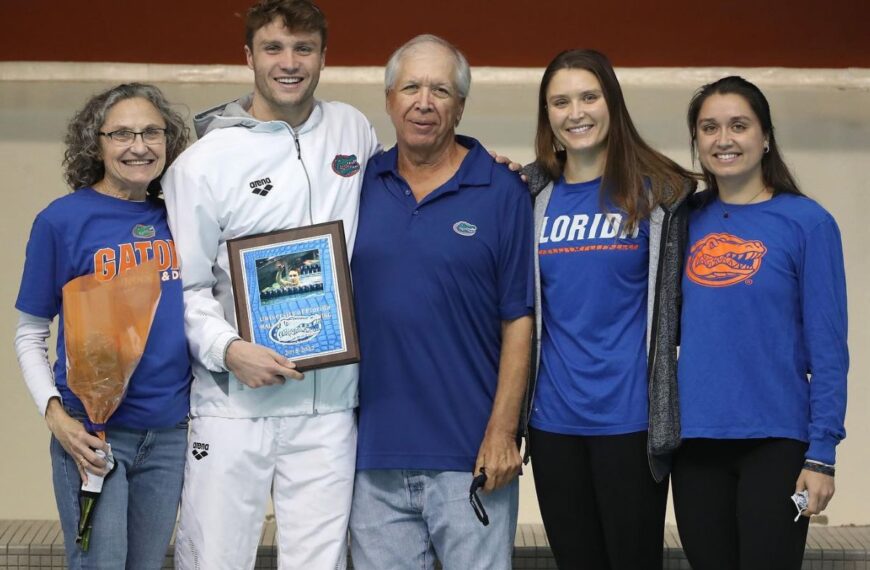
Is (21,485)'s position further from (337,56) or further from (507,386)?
(507,386)

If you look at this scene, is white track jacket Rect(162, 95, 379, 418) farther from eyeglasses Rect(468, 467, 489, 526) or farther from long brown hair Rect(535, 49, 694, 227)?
long brown hair Rect(535, 49, 694, 227)

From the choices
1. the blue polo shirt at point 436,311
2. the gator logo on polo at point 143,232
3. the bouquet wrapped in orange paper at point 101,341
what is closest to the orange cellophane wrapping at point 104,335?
the bouquet wrapped in orange paper at point 101,341

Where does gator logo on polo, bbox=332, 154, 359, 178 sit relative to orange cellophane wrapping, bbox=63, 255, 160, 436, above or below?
above

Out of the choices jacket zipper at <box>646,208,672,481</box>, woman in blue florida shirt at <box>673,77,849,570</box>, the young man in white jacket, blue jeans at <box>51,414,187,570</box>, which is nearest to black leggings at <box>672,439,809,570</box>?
woman in blue florida shirt at <box>673,77,849,570</box>

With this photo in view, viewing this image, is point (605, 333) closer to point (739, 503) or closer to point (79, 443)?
point (739, 503)

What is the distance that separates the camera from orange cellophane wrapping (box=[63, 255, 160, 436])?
284 cm

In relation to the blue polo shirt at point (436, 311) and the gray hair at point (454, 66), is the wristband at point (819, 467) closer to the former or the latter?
the blue polo shirt at point (436, 311)

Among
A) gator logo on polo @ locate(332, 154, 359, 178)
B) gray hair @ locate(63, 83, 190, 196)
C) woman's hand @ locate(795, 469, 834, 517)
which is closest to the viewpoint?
woman's hand @ locate(795, 469, 834, 517)

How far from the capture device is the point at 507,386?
116 inches

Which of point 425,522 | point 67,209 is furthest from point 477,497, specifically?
point 67,209

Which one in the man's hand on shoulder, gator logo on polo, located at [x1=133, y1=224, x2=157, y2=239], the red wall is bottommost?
the man's hand on shoulder

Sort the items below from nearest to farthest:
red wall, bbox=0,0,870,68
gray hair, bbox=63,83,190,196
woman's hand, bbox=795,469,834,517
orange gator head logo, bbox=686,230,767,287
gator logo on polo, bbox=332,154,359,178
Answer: woman's hand, bbox=795,469,834,517 < orange gator head logo, bbox=686,230,767,287 < gray hair, bbox=63,83,190,196 < gator logo on polo, bbox=332,154,359,178 < red wall, bbox=0,0,870,68

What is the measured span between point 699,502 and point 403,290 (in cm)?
88

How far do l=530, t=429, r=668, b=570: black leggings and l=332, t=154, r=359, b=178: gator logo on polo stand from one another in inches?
31.9
